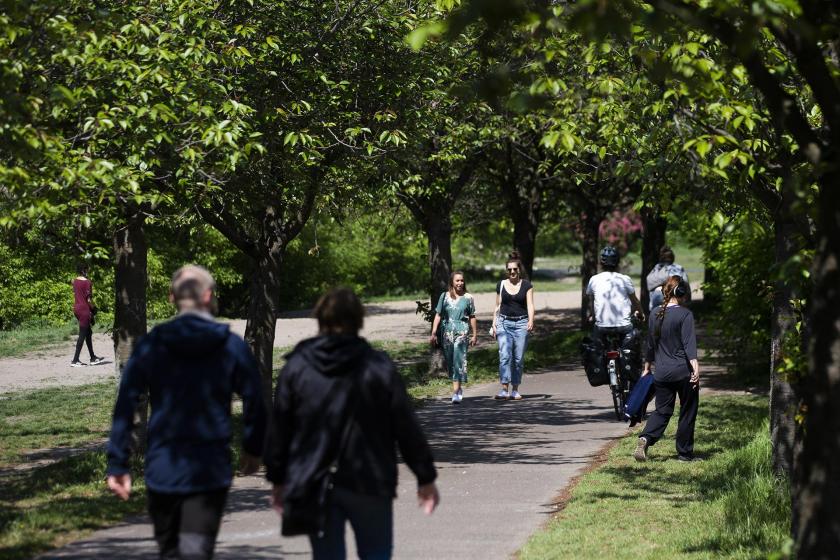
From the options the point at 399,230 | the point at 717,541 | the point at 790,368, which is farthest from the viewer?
the point at 399,230

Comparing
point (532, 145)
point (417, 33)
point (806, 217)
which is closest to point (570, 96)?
point (806, 217)

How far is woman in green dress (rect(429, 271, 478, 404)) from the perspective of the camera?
15398 mm

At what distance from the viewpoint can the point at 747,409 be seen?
14570 mm

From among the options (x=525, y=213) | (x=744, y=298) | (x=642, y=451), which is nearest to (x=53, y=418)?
(x=642, y=451)

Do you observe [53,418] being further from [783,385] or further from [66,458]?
[783,385]

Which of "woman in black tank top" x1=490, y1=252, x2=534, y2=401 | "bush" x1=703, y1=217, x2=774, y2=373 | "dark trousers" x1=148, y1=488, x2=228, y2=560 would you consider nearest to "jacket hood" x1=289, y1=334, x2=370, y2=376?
"dark trousers" x1=148, y1=488, x2=228, y2=560

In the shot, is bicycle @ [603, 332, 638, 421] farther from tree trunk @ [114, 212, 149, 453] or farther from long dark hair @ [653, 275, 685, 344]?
tree trunk @ [114, 212, 149, 453]

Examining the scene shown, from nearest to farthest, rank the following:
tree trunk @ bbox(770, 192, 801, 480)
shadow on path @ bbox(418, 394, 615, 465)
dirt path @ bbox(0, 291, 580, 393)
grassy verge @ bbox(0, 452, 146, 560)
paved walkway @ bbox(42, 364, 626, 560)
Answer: paved walkway @ bbox(42, 364, 626, 560), grassy verge @ bbox(0, 452, 146, 560), tree trunk @ bbox(770, 192, 801, 480), shadow on path @ bbox(418, 394, 615, 465), dirt path @ bbox(0, 291, 580, 393)

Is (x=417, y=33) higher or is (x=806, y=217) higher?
(x=417, y=33)

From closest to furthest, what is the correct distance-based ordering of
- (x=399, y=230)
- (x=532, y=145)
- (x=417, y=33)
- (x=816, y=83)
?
1. (x=816, y=83)
2. (x=417, y=33)
3. (x=532, y=145)
4. (x=399, y=230)

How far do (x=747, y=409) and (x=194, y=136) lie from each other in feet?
25.8

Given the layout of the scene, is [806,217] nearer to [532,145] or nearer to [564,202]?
[532,145]

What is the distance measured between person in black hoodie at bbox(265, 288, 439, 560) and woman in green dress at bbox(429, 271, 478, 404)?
10204 mm

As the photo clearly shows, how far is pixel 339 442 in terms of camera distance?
16.6ft
